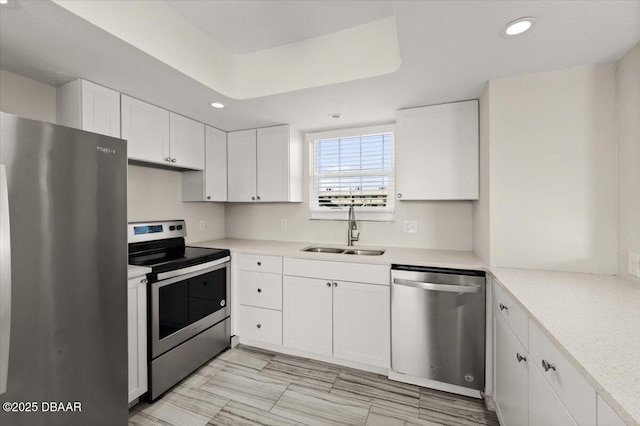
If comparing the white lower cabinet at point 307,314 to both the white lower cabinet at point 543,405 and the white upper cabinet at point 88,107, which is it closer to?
the white lower cabinet at point 543,405

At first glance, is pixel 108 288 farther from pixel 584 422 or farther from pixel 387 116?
pixel 387 116

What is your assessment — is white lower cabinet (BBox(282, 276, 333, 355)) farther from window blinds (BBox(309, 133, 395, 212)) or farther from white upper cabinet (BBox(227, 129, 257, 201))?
white upper cabinet (BBox(227, 129, 257, 201))

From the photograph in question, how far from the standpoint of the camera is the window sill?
283 cm

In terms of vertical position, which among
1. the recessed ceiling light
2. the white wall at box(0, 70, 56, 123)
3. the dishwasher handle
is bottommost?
the dishwasher handle

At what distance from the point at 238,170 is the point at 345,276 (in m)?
1.75

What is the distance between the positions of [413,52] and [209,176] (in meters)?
2.26

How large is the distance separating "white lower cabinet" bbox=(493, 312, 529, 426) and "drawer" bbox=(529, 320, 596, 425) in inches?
7.0

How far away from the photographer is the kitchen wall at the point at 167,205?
250 centimetres

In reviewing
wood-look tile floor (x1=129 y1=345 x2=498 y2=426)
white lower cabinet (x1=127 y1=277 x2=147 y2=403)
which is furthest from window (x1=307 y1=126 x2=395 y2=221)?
Answer: white lower cabinet (x1=127 y1=277 x2=147 y2=403)

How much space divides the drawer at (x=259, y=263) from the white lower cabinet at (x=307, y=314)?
0.44 feet

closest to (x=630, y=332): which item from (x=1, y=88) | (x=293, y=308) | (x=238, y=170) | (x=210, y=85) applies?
(x=293, y=308)

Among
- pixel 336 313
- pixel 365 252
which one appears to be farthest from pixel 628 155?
pixel 336 313

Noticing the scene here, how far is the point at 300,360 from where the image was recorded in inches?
96.9

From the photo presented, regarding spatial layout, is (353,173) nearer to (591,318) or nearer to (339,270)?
(339,270)
